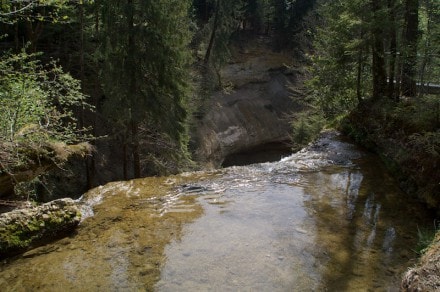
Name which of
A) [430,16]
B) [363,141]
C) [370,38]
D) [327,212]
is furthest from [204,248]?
[430,16]

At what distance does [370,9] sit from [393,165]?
5709 mm

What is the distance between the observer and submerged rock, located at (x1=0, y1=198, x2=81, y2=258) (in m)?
6.20

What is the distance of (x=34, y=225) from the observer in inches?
258

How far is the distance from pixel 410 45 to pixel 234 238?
29.8ft

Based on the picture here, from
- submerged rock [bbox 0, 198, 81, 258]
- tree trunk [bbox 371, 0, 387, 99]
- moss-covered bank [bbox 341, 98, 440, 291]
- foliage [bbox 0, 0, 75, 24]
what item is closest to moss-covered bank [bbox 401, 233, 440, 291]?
moss-covered bank [bbox 341, 98, 440, 291]

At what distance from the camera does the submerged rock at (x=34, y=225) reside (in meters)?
6.20

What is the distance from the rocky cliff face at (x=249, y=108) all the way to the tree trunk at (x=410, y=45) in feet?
42.2

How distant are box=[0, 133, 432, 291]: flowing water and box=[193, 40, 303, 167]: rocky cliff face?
1645cm

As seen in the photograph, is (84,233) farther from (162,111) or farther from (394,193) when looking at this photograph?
(162,111)

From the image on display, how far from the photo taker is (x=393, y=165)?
10508 millimetres

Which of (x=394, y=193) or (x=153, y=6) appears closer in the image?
(x=394, y=193)

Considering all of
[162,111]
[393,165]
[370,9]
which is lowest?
[393,165]

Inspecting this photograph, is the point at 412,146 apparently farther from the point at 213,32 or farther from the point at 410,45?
the point at 213,32

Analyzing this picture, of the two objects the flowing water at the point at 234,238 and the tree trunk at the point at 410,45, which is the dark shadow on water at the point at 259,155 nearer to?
the tree trunk at the point at 410,45
